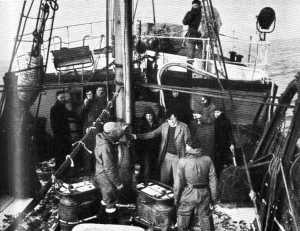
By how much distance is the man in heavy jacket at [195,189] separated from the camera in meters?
Answer: 5.66

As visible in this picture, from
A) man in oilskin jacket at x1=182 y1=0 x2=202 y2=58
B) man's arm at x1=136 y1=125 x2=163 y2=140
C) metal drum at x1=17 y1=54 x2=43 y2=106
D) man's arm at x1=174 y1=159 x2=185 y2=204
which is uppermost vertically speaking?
man in oilskin jacket at x1=182 y1=0 x2=202 y2=58

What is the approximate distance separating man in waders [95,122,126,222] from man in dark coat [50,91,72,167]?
1955 mm

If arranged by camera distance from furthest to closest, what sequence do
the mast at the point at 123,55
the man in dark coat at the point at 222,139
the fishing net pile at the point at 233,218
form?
the man in dark coat at the point at 222,139 → the fishing net pile at the point at 233,218 → the mast at the point at 123,55

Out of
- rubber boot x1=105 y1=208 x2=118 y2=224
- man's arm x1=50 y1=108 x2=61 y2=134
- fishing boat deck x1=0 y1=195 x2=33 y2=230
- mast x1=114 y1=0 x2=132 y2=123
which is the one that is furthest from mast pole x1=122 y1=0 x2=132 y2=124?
fishing boat deck x1=0 y1=195 x2=33 y2=230

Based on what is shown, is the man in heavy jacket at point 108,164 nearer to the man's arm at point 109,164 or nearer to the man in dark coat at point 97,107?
the man's arm at point 109,164

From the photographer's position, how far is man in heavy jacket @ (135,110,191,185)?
6.96 meters

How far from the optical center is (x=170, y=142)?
7098 mm

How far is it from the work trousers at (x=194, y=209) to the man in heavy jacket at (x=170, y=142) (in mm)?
1332

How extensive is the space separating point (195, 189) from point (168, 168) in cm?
157

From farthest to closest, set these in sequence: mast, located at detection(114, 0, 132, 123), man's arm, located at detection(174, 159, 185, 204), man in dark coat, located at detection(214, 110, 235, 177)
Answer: man in dark coat, located at detection(214, 110, 235, 177) → mast, located at detection(114, 0, 132, 123) → man's arm, located at detection(174, 159, 185, 204)

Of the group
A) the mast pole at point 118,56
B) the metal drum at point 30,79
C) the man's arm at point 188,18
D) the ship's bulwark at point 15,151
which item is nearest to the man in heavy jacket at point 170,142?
the mast pole at point 118,56

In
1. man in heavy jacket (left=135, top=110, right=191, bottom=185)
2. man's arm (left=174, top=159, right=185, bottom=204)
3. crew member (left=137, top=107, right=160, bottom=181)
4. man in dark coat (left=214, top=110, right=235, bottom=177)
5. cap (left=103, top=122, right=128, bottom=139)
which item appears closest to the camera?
man's arm (left=174, top=159, right=185, bottom=204)

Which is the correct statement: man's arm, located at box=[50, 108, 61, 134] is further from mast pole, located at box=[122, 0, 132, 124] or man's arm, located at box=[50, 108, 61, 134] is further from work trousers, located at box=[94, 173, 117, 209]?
work trousers, located at box=[94, 173, 117, 209]

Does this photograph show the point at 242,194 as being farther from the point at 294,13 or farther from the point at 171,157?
the point at 294,13
